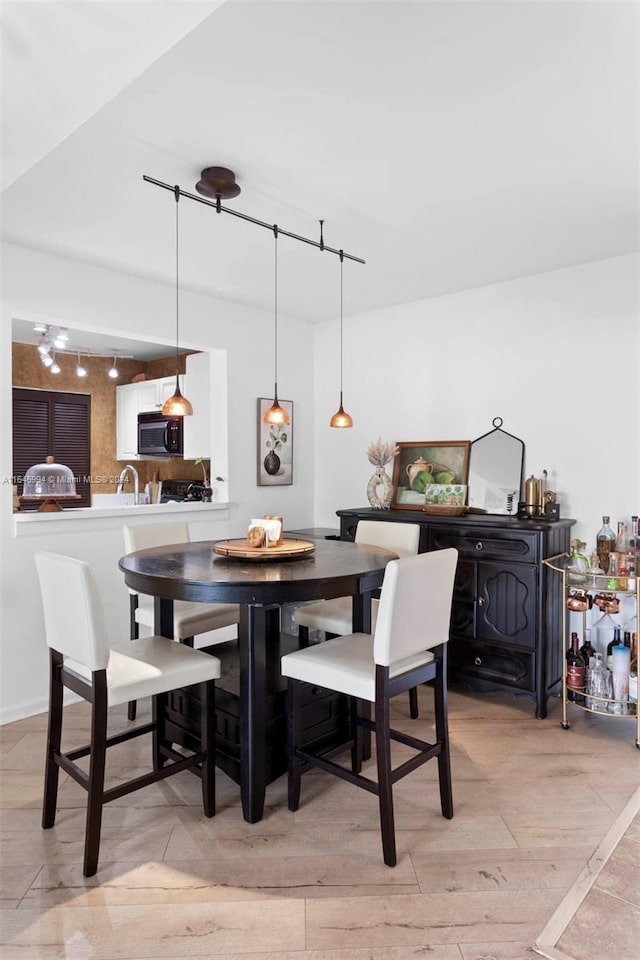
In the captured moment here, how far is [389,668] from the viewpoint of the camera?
2.05 m

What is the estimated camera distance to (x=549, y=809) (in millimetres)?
2303

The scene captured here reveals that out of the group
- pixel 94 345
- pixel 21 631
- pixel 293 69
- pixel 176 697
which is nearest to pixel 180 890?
pixel 176 697

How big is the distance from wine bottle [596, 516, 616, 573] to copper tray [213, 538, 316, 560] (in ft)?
5.11

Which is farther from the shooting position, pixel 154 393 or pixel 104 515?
pixel 154 393

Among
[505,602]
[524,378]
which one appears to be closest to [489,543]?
[505,602]

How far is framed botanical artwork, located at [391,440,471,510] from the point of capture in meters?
4.00

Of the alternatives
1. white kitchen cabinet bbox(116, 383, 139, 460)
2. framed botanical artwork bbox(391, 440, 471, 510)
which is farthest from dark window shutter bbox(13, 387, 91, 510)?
framed botanical artwork bbox(391, 440, 471, 510)

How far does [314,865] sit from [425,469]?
2.64 meters

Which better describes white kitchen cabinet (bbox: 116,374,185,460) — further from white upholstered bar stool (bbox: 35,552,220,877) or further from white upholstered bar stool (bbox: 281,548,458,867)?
white upholstered bar stool (bbox: 281,548,458,867)

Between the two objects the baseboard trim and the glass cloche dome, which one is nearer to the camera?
the baseboard trim

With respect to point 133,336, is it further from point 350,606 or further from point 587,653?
point 587,653

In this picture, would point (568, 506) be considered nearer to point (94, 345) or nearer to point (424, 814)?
point (424, 814)

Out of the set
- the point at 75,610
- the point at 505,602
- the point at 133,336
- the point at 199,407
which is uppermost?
the point at 133,336

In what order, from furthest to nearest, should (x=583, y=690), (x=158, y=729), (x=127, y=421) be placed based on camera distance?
(x=127, y=421), (x=583, y=690), (x=158, y=729)
